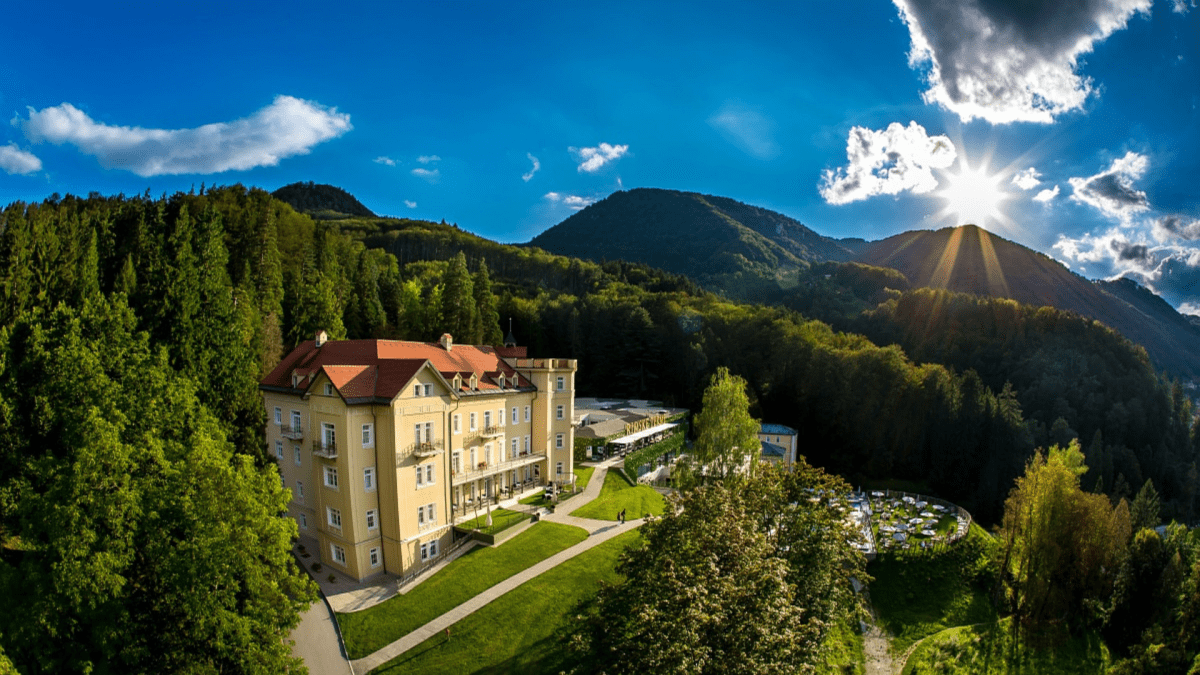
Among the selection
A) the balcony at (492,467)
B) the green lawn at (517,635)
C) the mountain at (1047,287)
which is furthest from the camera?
the mountain at (1047,287)

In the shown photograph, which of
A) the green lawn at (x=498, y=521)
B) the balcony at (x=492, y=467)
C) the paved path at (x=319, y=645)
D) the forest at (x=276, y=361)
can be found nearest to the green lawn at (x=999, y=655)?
the green lawn at (x=498, y=521)

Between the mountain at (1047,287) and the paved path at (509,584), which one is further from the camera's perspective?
the mountain at (1047,287)

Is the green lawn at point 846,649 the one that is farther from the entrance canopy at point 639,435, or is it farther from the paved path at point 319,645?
the entrance canopy at point 639,435

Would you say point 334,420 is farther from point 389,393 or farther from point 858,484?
point 858,484

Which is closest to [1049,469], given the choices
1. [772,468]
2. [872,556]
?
[872,556]

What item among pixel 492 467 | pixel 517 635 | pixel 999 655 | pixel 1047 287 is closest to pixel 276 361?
pixel 492 467

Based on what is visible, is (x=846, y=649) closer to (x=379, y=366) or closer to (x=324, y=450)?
(x=379, y=366)

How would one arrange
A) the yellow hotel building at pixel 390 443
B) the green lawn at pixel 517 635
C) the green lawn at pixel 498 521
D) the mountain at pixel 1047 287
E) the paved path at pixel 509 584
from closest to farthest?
the green lawn at pixel 517 635
the paved path at pixel 509 584
the yellow hotel building at pixel 390 443
the green lawn at pixel 498 521
the mountain at pixel 1047 287
